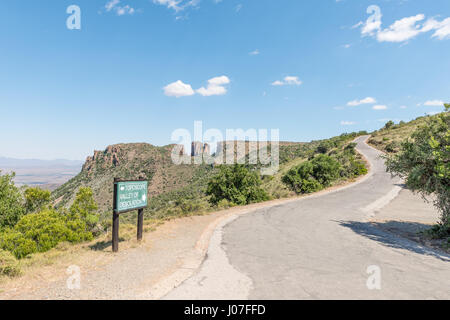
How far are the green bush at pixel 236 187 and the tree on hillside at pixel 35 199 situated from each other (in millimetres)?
12401


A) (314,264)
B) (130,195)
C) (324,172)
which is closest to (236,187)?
(324,172)

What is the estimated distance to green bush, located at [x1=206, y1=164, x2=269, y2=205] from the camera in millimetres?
18641

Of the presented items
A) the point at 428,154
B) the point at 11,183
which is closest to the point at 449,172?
the point at 428,154

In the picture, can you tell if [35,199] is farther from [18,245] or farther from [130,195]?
[130,195]

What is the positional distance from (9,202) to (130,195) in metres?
17.3

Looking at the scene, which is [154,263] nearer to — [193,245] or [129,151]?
[193,245]

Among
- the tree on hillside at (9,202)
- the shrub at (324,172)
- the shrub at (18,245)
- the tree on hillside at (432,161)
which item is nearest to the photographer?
the tree on hillside at (432,161)

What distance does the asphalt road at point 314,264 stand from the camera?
166 inches

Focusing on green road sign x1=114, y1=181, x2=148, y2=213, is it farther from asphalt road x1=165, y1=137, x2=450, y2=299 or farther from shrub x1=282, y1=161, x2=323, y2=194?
shrub x1=282, y1=161, x2=323, y2=194

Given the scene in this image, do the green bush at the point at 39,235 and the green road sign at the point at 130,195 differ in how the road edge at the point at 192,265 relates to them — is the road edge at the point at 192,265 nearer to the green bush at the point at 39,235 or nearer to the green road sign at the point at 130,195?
the green road sign at the point at 130,195

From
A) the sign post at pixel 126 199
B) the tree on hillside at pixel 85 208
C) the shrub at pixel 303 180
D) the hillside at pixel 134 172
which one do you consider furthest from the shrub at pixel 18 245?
the hillside at pixel 134 172

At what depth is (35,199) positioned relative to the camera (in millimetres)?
18297

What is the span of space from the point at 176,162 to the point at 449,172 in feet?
271

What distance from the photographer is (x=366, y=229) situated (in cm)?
945
